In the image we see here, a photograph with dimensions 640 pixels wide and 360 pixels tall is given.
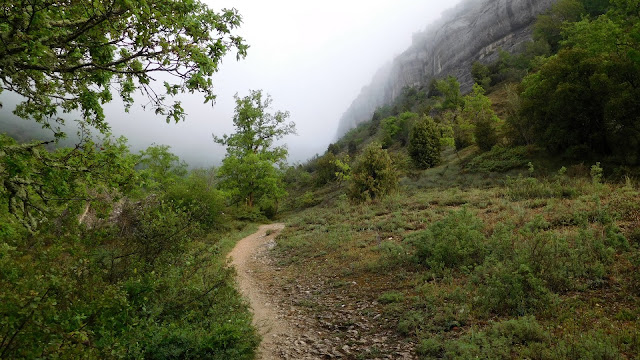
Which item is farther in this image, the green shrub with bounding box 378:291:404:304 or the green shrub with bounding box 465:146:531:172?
the green shrub with bounding box 465:146:531:172

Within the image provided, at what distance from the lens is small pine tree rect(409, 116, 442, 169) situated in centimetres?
3331

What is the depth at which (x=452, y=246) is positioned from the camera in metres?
8.24

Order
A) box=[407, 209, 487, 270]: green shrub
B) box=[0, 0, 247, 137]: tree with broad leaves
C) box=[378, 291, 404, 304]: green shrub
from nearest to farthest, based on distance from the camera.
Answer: box=[0, 0, 247, 137]: tree with broad leaves → box=[378, 291, 404, 304]: green shrub → box=[407, 209, 487, 270]: green shrub

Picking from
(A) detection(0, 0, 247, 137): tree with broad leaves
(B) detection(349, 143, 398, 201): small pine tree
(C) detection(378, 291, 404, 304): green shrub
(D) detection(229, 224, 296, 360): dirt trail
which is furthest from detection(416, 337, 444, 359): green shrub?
(B) detection(349, 143, 398, 201): small pine tree

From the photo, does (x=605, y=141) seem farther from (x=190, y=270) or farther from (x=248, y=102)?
(x=248, y=102)

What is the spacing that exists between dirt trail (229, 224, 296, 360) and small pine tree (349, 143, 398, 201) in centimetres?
695

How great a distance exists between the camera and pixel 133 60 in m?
4.29

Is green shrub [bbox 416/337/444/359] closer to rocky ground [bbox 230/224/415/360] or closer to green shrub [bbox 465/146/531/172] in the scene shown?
rocky ground [bbox 230/224/415/360]

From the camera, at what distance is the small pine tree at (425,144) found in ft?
109

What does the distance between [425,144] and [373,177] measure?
49.1 feet

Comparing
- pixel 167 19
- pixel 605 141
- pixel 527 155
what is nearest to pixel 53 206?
pixel 167 19

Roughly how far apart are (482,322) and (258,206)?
26.1m

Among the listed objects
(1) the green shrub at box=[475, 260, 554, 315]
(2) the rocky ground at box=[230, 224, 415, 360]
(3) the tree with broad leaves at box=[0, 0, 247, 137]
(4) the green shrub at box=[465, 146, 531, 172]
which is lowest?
(4) the green shrub at box=[465, 146, 531, 172]

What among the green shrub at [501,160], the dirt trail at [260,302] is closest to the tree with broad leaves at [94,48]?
the dirt trail at [260,302]
